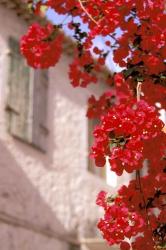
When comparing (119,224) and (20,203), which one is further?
(20,203)

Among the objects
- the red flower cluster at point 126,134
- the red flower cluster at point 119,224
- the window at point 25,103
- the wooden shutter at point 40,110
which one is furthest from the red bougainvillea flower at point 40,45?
the wooden shutter at point 40,110

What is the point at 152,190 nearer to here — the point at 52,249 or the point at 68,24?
the point at 68,24

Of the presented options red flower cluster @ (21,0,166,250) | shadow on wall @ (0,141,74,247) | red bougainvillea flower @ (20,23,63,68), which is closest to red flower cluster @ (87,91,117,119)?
red flower cluster @ (21,0,166,250)

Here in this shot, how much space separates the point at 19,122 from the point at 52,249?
2.02 m

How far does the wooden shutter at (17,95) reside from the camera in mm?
9539

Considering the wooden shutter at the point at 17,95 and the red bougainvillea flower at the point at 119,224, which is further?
the wooden shutter at the point at 17,95

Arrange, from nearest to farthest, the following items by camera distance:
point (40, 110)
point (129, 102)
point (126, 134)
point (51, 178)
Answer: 1. point (126, 134)
2. point (129, 102)
3. point (51, 178)
4. point (40, 110)

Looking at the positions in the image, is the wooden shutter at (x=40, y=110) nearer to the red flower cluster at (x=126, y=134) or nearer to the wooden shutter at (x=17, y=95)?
the wooden shutter at (x=17, y=95)

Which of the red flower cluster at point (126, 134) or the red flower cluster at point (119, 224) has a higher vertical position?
the red flower cluster at point (126, 134)

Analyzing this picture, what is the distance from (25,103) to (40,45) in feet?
15.1

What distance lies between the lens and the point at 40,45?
213 inches

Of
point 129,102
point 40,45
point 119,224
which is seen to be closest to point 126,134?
point 119,224

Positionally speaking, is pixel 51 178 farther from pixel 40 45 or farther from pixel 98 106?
pixel 40 45

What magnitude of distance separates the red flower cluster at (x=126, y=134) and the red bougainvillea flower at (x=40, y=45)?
1837mm
